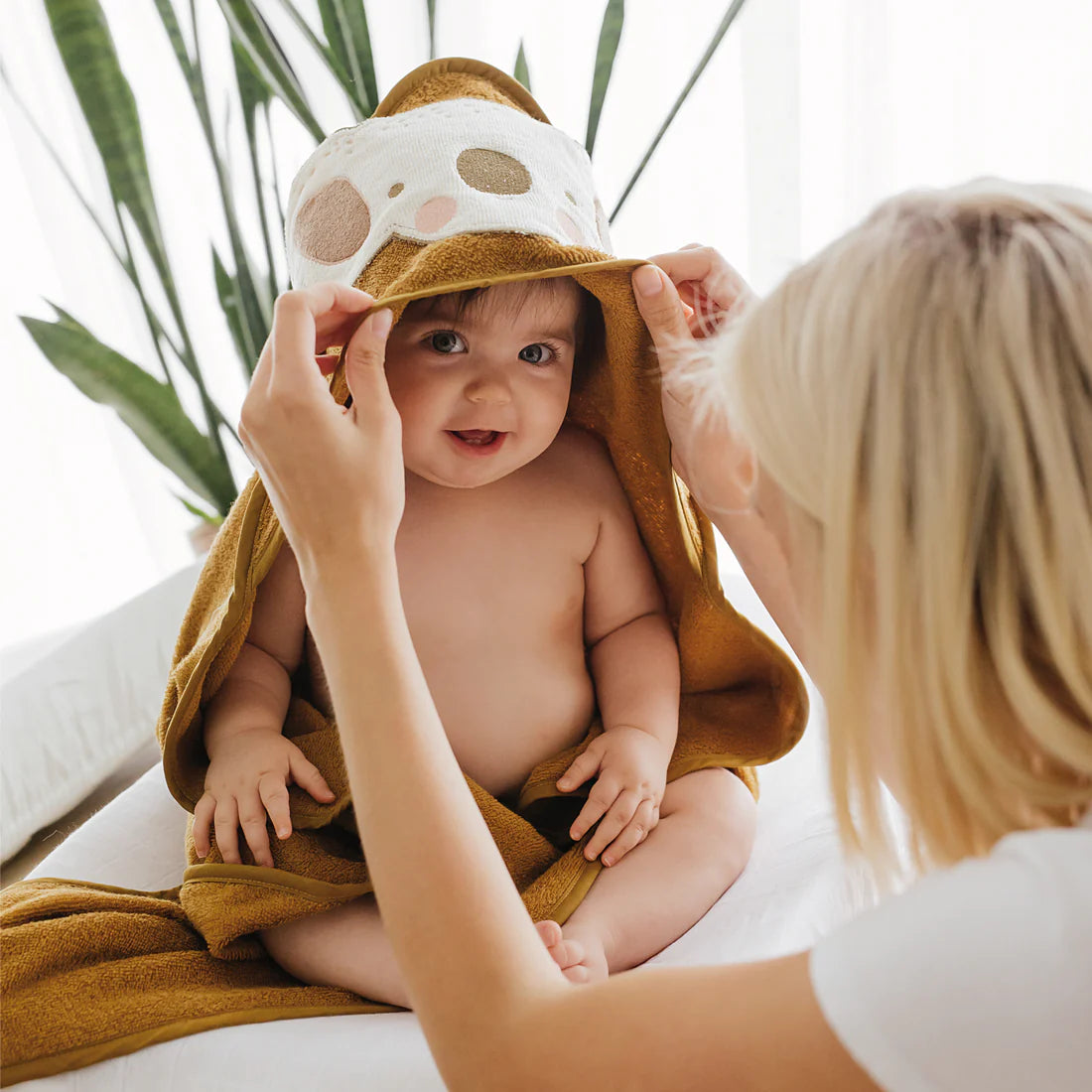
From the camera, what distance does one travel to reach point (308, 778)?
79 centimetres

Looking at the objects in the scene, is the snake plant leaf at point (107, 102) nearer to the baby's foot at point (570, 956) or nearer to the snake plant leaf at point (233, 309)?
the snake plant leaf at point (233, 309)

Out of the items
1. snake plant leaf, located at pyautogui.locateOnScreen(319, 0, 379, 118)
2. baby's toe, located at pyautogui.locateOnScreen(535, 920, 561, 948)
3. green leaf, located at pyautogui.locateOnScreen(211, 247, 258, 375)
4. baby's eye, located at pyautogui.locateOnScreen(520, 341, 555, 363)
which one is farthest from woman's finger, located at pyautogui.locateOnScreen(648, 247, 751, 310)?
green leaf, located at pyautogui.locateOnScreen(211, 247, 258, 375)

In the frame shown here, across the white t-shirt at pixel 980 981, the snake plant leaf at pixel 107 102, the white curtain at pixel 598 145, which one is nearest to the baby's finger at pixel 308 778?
the white t-shirt at pixel 980 981

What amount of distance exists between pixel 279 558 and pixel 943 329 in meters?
0.58

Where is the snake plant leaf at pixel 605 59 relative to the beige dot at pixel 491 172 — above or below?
above

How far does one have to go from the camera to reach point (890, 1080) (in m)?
0.40

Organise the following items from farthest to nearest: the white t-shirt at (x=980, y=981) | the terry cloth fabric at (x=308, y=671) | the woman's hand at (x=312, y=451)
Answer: the terry cloth fabric at (x=308, y=671)
the woman's hand at (x=312, y=451)
the white t-shirt at (x=980, y=981)

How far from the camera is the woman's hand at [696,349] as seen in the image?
2.57 feet

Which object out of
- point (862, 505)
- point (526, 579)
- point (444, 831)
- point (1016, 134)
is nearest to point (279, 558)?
point (526, 579)

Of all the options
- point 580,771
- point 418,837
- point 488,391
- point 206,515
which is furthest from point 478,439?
point 206,515

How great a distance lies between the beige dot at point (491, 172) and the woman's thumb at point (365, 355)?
0.59 feet

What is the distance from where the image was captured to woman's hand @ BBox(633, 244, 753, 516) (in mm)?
784

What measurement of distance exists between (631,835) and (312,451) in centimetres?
41

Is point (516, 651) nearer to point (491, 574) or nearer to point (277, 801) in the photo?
point (491, 574)
